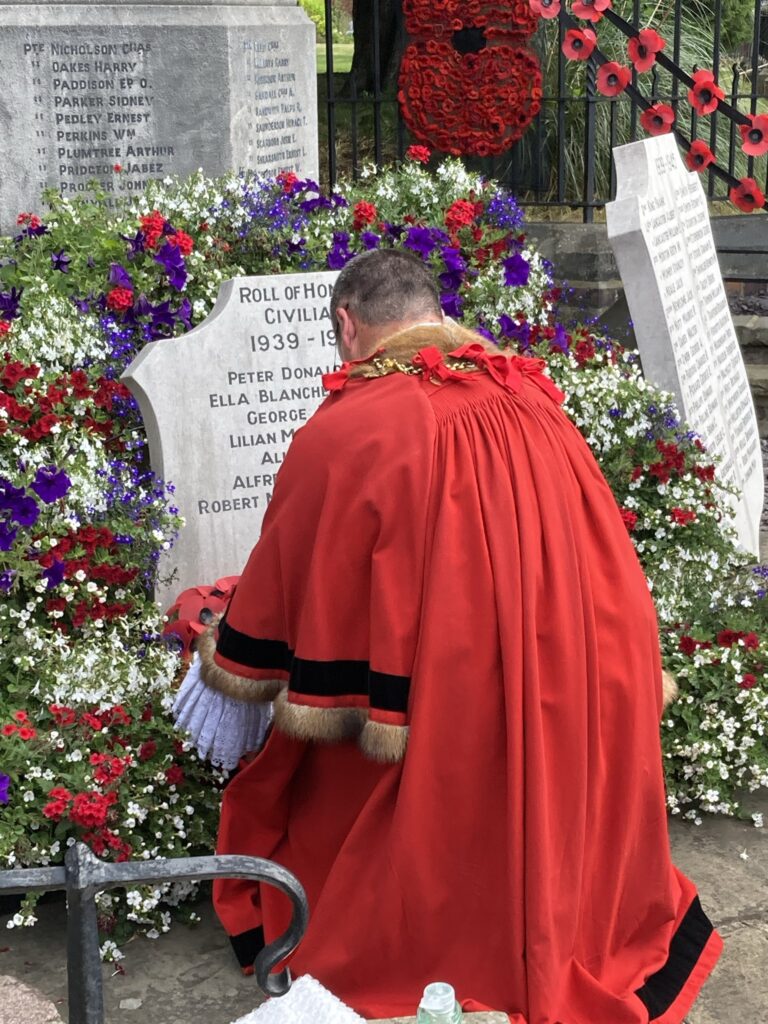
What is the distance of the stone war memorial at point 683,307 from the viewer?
537cm

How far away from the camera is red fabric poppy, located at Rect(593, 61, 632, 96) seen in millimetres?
7035

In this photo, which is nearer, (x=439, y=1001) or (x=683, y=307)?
(x=439, y=1001)

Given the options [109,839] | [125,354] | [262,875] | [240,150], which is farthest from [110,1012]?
[240,150]

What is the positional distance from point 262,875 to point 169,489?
9.64ft

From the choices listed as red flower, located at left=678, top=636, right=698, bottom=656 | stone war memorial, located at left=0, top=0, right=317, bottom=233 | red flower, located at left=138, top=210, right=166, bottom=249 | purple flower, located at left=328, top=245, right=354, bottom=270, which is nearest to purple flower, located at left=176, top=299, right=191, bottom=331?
red flower, located at left=138, top=210, right=166, bottom=249

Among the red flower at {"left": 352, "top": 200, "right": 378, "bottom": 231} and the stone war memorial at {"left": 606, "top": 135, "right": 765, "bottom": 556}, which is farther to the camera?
the red flower at {"left": 352, "top": 200, "right": 378, "bottom": 231}

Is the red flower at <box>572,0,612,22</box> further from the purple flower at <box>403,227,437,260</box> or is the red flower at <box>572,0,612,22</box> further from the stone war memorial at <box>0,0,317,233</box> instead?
the purple flower at <box>403,227,437,260</box>

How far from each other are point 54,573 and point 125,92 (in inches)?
123

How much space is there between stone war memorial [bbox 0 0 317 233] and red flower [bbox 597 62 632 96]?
171 centimetres

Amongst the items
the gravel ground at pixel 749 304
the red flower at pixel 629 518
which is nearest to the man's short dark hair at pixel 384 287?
the red flower at pixel 629 518

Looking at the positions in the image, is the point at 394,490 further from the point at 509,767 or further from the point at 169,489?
the point at 169,489

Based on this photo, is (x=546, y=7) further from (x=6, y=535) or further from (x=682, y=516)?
(x=6, y=535)

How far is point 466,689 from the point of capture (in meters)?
2.92

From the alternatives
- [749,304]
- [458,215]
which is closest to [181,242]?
[458,215]
